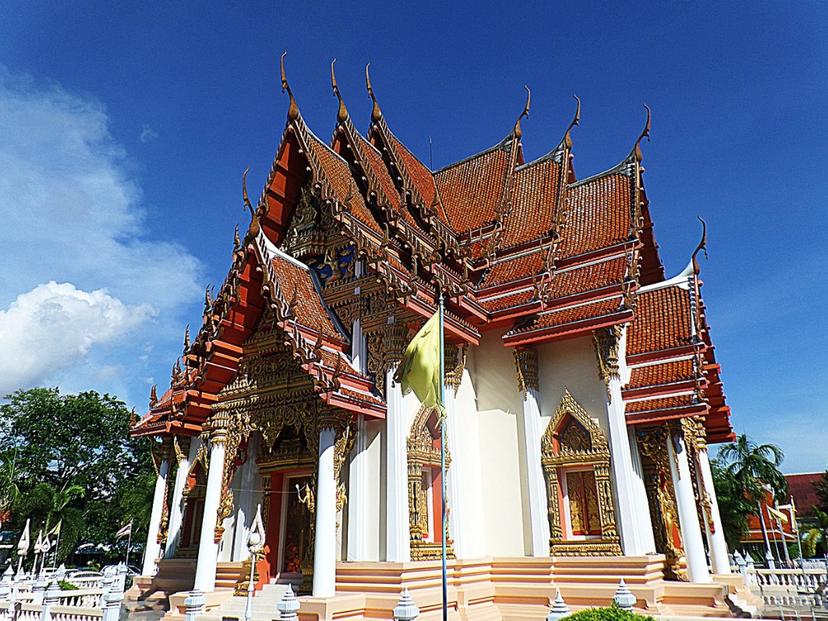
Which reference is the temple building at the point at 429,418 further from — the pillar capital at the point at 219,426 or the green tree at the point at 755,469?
the green tree at the point at 755,469

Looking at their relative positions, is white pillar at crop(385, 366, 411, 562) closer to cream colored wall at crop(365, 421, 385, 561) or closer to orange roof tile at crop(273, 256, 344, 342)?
cream colored wall at crop(365, 421, 385, 561)

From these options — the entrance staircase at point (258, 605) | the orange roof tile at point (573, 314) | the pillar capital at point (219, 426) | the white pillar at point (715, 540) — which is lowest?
the entrance staircase at point (258, 605)

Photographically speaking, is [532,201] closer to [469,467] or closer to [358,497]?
[469,467]

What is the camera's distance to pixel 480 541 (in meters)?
9.38

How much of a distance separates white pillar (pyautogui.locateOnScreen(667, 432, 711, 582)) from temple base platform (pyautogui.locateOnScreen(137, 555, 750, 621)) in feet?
1.10

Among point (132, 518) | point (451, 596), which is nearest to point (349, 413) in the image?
point (451, 596)

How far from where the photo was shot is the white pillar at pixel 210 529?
877 centimetres

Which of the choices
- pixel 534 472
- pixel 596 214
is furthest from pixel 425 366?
pixel 596 214

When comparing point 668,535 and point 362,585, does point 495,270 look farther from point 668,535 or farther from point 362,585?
point 362,585

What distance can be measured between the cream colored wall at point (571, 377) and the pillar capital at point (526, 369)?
16 centimetres

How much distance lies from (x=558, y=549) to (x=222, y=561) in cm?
542

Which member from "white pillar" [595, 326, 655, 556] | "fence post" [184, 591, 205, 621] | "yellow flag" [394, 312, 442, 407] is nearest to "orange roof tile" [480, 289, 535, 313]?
"white pillar" [595, 326, 655, 556]

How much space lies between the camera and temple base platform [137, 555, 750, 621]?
24.6ft

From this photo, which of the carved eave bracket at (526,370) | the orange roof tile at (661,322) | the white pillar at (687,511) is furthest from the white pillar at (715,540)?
the carved eave bracket at (526,370)
